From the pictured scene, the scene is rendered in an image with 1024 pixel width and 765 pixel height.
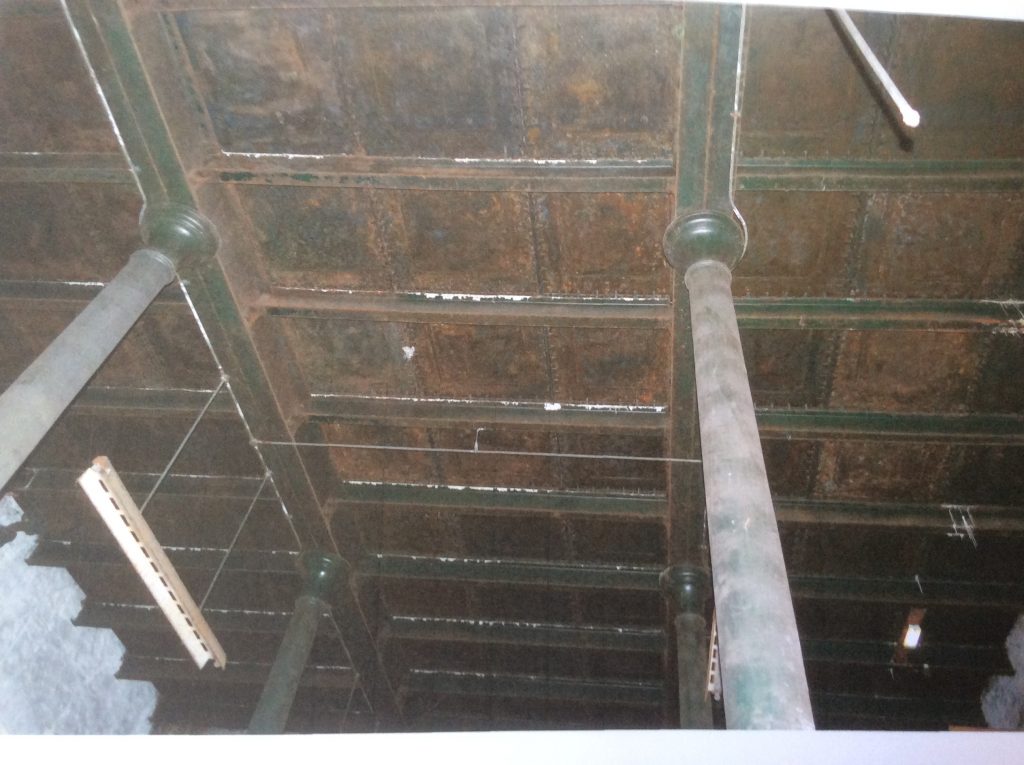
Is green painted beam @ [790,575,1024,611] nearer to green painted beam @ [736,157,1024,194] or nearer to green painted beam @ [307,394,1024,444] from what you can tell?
green painted beam @ [307,394,1024,444]

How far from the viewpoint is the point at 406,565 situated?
8.27m

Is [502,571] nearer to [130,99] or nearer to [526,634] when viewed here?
[526,634]

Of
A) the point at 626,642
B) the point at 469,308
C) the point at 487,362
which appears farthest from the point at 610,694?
the point at 469,308

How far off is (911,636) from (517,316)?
17.8ft

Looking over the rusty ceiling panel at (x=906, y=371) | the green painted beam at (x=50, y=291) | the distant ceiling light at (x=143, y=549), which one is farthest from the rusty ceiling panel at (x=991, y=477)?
the green painted beam at (x=50, y=291)

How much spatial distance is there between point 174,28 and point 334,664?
7191 millimetres

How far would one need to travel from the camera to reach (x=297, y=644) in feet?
24.0

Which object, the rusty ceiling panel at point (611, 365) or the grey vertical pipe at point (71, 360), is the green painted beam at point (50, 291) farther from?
the rusty ceiling panel at point (611, 365)

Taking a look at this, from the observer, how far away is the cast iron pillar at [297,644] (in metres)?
6.81

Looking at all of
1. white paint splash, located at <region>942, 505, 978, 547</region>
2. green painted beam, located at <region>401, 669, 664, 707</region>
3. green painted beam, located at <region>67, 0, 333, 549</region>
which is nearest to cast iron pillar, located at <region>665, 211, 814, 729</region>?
green painted beam, located at <region>67, 0, 333, 549</region>

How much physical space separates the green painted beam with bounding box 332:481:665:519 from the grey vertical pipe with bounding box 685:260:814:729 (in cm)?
293

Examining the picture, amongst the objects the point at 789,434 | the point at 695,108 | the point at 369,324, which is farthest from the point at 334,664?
the point at 695,108

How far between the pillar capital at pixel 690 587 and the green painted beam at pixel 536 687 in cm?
236

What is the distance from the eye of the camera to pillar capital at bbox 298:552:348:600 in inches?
307
